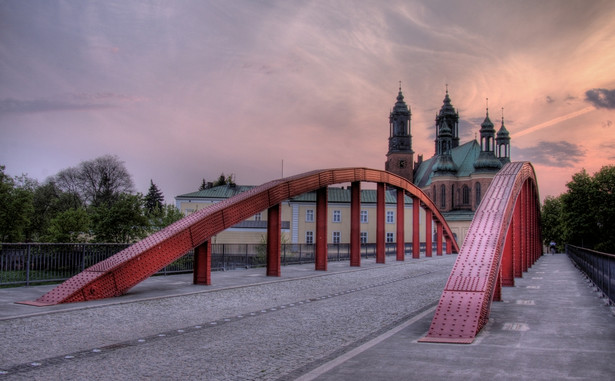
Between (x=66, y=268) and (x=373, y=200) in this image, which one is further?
(x=373, y=200)

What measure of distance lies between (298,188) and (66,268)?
1010 cm

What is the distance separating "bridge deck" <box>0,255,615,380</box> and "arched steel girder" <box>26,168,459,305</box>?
0.59 meters

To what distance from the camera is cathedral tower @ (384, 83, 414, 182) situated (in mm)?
102500

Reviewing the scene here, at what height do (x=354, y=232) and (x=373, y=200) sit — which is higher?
(x=373, y=200)

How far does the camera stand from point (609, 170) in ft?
231

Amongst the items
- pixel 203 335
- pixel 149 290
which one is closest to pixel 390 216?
pixel 149 290

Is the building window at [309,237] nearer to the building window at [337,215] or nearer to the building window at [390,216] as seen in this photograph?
the building window at [337,215]

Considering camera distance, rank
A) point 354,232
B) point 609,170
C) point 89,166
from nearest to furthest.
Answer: point 354,232
point 89,166
point 609,170

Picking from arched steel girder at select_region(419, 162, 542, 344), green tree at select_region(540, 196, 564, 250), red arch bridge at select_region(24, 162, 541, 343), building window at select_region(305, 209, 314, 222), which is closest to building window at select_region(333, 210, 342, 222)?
building window at select_region(305, 209, 314, 222)

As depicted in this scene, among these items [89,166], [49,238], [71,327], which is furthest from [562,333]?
[89,166]

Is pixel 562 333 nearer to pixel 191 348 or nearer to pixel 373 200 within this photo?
pixel 191 348

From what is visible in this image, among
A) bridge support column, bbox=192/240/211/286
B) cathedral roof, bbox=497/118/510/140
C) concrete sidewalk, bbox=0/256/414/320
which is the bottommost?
concrete sidewalk, bbox=0/256/414/320

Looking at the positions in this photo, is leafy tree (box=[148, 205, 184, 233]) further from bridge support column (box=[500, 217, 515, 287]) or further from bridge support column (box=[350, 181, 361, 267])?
bridge support column (box=[500, 217, 515, 287])

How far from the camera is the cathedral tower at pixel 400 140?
102500mm
